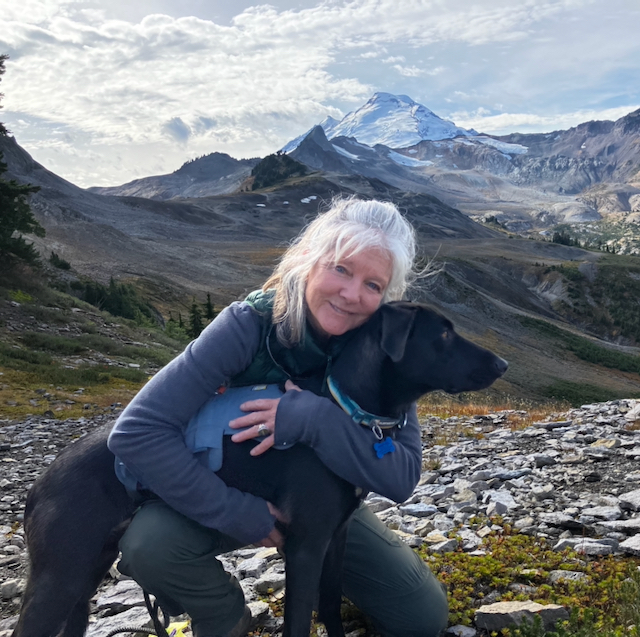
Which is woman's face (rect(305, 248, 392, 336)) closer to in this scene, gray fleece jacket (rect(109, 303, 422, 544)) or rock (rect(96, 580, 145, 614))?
gray fleece jacket (rect(109, 303, 422, 544))

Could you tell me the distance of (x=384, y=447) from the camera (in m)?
3.27

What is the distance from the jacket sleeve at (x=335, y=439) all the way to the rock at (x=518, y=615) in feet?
3.46

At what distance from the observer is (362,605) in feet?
12.7

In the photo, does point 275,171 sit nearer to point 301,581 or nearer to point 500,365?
point 500,365

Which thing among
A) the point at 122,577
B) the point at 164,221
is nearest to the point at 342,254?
the point at 122,577

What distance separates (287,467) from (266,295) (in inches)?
43.6

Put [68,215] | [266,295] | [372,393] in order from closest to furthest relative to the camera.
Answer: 1. [372,393]
2. [266,295]
3. [68,215]

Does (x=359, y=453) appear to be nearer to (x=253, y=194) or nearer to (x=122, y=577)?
(x=122, y=577)

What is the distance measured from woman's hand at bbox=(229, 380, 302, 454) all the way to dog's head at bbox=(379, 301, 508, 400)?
813 millimetres

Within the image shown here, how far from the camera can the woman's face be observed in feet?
11.3

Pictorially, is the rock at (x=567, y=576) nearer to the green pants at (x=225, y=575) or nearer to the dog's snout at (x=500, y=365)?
the green pants at (x=225, y=575)

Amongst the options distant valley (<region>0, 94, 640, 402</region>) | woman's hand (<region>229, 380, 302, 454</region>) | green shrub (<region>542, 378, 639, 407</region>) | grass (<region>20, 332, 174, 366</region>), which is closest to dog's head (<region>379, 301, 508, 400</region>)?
woman's hand (<region>229, 380, 302, 454</region>)

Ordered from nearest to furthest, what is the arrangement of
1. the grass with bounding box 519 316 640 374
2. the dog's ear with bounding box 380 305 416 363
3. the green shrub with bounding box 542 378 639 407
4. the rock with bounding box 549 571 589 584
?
1. the dog's ear with bounding box 380 305 416 363
2. the rock with bounding box 549 571 589 584
3. the green shrub with bounding box 542 378 639 407
4. the grass with bounding box 519 316 640 374

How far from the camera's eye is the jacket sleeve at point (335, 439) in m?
3.05
